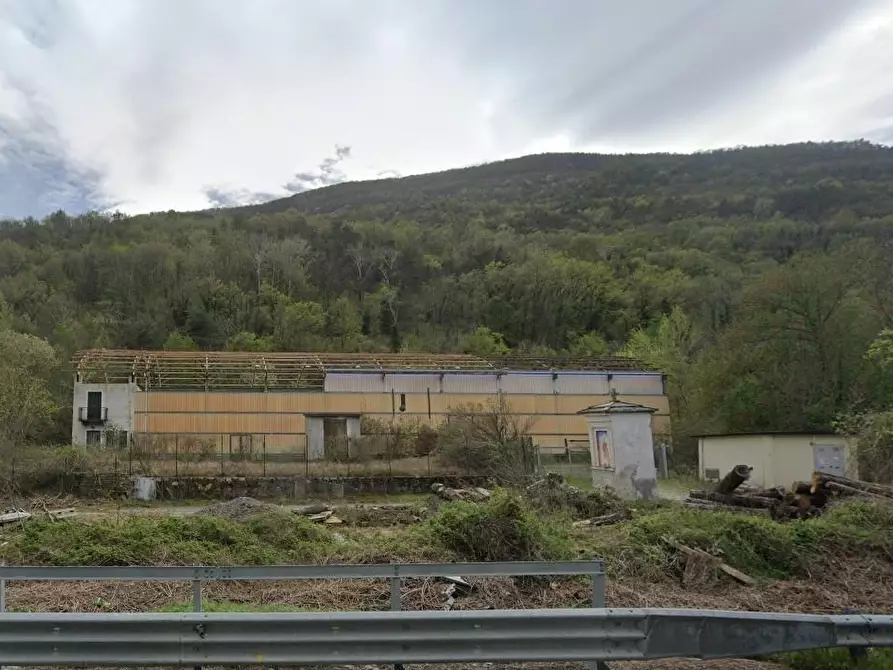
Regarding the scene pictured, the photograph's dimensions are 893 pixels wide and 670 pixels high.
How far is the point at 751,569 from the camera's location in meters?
9.84

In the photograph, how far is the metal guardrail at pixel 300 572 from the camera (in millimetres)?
5680

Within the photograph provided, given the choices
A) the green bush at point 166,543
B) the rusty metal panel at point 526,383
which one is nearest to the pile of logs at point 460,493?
the green bush at point 166,543

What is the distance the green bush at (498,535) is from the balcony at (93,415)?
34.0 metres

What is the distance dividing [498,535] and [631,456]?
38.3ft

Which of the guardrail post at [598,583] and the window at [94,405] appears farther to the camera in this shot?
the window at [94,405]

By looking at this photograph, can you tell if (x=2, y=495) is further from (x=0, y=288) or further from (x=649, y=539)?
(x=0, y=288)

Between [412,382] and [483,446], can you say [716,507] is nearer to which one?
[483,446]

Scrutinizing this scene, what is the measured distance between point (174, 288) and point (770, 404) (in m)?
66.7

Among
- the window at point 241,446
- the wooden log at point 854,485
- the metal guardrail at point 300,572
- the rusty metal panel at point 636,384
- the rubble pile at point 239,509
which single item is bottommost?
the rubble pile at point 239,509

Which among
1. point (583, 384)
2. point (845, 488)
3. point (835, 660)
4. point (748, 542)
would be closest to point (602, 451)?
point (845, 488)

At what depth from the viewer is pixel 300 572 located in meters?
5.70

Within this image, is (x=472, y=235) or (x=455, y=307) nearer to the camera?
(x=455, y=307)

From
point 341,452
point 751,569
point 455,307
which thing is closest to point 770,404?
point 341,452

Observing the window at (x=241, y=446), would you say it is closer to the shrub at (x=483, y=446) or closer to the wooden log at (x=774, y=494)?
the shrub at (x=483, y=446)
